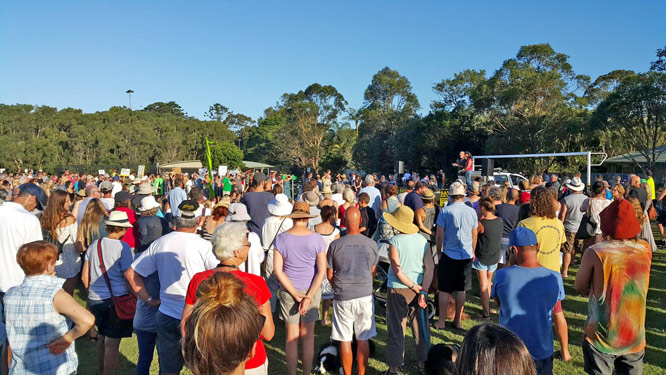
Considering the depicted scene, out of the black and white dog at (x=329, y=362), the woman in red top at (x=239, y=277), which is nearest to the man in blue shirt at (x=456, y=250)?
the black and white dog at (x=329, y=362)

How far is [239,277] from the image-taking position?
2.71 metres

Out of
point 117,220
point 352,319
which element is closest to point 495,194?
point 352,319

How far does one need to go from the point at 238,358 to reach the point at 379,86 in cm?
6789

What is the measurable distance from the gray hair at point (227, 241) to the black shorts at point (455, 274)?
3.32 metres

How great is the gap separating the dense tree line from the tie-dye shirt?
25409 mm

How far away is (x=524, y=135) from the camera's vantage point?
33688mm

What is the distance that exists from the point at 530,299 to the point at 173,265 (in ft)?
8.71

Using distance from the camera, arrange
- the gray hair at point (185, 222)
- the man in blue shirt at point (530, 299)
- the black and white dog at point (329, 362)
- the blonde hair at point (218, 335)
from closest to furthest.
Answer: the blonde hair at point (218, 335) < the man in blue shirt at point (530, 299) < the gray hair at point (185, 222) < the black and white dog at point (329, 362)

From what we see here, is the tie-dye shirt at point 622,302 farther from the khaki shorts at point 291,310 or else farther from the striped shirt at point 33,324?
the striped shirt at point 33,324

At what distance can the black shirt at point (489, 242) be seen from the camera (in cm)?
569

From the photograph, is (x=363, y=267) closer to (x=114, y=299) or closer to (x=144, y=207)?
(x=114, y=299)

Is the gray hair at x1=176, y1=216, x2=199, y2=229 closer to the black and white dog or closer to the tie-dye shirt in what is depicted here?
the black and white dog

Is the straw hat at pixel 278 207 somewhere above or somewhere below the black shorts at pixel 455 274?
above

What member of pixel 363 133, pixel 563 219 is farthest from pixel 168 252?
pixel 363 133
